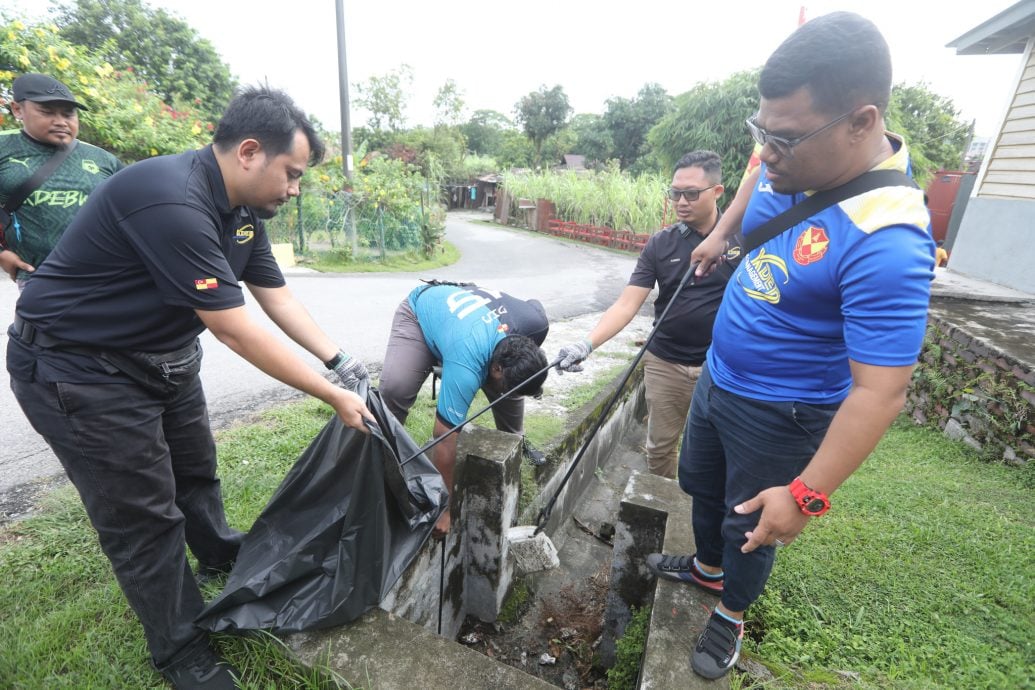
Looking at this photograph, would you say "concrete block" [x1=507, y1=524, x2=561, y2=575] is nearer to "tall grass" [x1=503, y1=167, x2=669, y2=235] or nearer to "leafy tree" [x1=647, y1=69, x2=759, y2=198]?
"leafy tree" [x1=647, y1=69, x2=759, y2=198]

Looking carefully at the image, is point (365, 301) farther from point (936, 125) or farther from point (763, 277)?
point (936, 125)

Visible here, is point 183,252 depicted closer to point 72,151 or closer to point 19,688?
point 19,688

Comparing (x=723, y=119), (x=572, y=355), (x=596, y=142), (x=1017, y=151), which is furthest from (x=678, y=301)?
(x=596, y=142)

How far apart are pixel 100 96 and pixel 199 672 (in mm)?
9425

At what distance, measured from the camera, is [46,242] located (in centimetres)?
289

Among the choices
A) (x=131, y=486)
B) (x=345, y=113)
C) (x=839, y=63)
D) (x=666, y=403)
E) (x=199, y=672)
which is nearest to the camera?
(x=839, y=63)

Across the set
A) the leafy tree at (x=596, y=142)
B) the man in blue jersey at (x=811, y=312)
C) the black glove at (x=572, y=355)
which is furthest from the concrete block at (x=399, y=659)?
the leafy tree at (x=596, y=142)

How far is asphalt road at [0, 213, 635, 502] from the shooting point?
10.9 ft

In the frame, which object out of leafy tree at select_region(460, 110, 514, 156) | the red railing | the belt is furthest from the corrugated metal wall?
leafy tree at select_region(460, 110, 514, 156)

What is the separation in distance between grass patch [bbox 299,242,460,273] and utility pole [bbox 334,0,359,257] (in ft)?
0.96

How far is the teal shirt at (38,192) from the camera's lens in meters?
2.79

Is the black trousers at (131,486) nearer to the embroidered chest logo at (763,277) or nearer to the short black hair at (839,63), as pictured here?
the embroidered chest logo at (763,277)

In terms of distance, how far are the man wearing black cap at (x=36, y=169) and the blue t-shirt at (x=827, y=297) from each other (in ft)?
11.6

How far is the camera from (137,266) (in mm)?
Answer: 1565
